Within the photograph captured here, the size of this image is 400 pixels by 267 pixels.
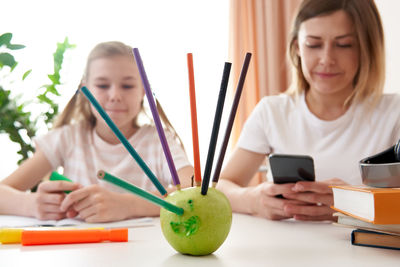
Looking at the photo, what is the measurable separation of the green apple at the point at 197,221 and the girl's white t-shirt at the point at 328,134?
30.0 inches

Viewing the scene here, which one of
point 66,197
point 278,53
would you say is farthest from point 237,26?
point 66,197

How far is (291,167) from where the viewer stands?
2.51ft

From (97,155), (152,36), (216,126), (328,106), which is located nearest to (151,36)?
(152,36)

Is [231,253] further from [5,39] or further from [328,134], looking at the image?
[328,134]

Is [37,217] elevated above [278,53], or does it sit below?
below

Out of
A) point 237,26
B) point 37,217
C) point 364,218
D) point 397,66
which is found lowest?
point 37,217

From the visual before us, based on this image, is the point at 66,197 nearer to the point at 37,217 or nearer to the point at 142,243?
the point at 37,217

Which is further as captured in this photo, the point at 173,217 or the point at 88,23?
the point at 88,23

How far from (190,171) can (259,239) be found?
552 millimetres

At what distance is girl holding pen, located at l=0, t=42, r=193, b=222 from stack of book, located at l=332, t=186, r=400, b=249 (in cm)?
54

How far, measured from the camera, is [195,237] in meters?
0.48

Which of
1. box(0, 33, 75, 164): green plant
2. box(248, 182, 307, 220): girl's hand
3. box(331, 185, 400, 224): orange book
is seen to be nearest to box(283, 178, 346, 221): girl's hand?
box(248, 182, 307, 220): girl's hand

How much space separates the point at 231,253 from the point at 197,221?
0.08 m

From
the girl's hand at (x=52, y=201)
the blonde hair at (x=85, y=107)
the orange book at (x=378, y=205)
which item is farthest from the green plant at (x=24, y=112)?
the orange book at (x=378, y=205)
